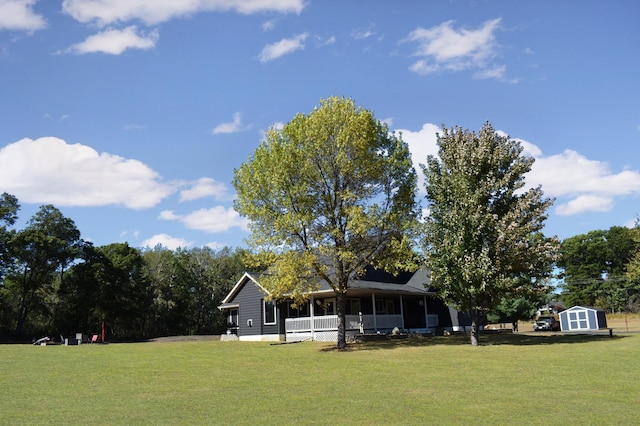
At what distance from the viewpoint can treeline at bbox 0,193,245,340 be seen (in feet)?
157

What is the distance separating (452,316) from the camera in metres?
38.8

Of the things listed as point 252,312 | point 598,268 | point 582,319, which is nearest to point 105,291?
point 252,312

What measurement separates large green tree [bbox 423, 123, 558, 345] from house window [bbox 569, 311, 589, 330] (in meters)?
16.6

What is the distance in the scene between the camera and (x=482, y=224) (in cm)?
2402

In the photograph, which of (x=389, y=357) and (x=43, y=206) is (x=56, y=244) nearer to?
(x=43, y=206)

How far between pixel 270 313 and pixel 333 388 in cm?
2195

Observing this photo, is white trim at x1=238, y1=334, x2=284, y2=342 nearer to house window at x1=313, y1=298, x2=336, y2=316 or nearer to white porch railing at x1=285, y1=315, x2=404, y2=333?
white porch railing at x1=285, y1=315, x2=404, y2=333

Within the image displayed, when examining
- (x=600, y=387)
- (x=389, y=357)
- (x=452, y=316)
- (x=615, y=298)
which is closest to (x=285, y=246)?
(x=389, y=357)

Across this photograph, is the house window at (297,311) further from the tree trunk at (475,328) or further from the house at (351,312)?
the tree trunk at (475,328)

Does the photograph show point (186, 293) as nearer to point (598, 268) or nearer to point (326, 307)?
point (326, 307)

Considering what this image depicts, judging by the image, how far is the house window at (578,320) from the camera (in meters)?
40.1

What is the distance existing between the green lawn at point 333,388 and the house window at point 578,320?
19.9 m

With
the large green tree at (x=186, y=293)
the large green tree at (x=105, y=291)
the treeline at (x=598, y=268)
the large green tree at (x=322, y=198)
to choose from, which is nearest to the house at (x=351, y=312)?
the large green tree at (x=322, y=198)

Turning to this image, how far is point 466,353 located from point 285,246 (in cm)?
931
